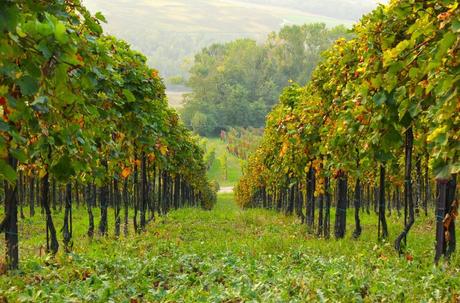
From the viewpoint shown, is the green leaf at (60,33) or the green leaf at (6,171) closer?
the green leaf at (60,33)

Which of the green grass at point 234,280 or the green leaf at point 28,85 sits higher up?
the green leaf at point 28,85

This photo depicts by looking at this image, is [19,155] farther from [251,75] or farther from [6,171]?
[251,75]

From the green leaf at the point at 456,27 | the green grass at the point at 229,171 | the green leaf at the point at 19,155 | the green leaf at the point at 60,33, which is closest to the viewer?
the green leaf at the point at 60,33

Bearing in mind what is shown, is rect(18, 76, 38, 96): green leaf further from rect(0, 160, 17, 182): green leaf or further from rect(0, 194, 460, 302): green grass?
rect(0, 194, 460, 302): green grass

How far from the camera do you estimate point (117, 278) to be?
6.75 m

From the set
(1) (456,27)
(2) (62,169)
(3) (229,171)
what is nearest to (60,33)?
(2) (62,169)

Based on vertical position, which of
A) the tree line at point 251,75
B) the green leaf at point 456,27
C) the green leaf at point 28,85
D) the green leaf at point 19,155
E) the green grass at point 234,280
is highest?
the tree line at point 251,75

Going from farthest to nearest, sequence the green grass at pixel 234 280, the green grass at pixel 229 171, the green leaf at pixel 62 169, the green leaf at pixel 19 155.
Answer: the green grass at pixel 229 171
the green grass at pixel 234 280
the green leaf at pixel 62 169
the green leaf at pixel 19 155

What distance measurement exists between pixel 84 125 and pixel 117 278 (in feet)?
9.11

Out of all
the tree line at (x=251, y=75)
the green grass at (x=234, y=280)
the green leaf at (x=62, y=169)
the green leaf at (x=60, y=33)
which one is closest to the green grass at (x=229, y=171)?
the tree line at (x=251, y=75)

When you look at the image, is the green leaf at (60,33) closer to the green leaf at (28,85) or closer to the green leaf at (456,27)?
the green leaf at (28,85)

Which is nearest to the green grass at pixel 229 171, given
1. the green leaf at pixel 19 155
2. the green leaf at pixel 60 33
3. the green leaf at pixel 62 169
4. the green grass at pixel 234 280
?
the green grass at pixel 234 280

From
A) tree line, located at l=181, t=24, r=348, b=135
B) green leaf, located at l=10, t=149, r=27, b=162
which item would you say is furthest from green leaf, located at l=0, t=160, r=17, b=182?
tree line, located at l=181, t=24, r=348, b=135

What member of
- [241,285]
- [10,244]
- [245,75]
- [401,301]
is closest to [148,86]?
[10,244]
